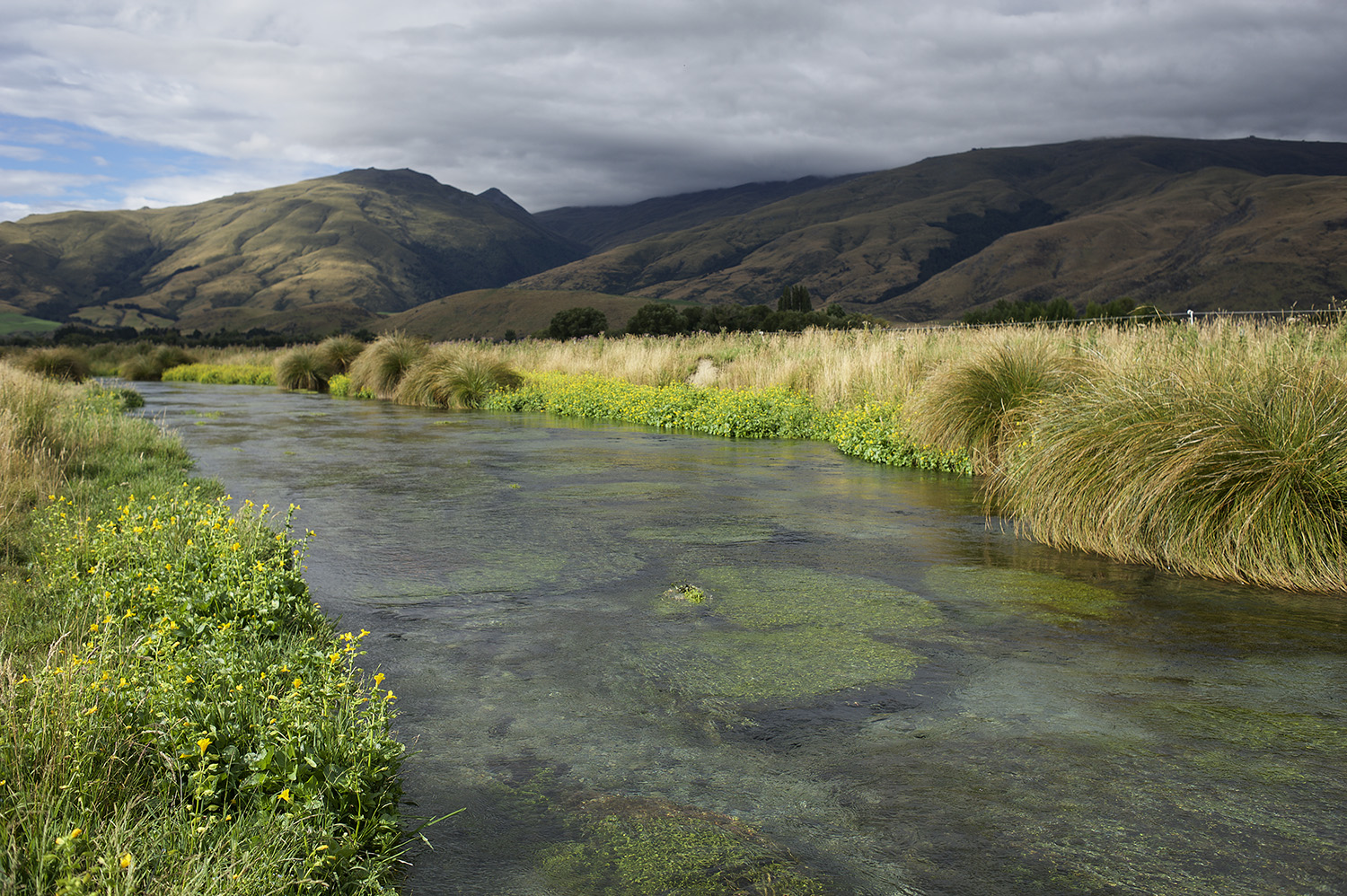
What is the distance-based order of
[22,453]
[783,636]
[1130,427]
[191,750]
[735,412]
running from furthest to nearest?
1. [735,412]
2. [22,453]
3. [1130,427]
4. [783,636]
5. [191,750]

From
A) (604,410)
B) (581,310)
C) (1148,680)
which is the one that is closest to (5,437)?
(1148,680)

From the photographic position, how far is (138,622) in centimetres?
454

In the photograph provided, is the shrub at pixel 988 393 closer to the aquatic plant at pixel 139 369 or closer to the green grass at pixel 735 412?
the green grass at pixel 735 412

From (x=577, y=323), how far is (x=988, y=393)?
52.8m

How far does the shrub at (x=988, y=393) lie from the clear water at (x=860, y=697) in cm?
263

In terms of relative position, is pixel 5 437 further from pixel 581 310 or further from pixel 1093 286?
pixel 1093 286

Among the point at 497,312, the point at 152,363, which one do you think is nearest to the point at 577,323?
the point at 152,363

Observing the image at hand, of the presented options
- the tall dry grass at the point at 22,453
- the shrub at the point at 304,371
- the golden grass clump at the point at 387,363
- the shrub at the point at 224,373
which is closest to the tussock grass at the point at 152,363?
the shrub at the point at 224,373

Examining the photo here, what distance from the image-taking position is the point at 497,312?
116000mm

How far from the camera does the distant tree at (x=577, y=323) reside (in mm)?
59594

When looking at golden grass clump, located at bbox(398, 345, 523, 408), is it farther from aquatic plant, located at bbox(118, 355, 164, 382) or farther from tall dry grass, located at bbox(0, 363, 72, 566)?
aquatic plant, located at bbox(118, 355, 164, 382)

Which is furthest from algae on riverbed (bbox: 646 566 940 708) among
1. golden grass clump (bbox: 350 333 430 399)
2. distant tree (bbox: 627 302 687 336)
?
distant tree (bbox: 627 302 687 336)

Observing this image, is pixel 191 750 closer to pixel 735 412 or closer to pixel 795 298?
pixel 735 412

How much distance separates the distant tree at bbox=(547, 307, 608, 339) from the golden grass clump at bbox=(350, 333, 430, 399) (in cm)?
3095
